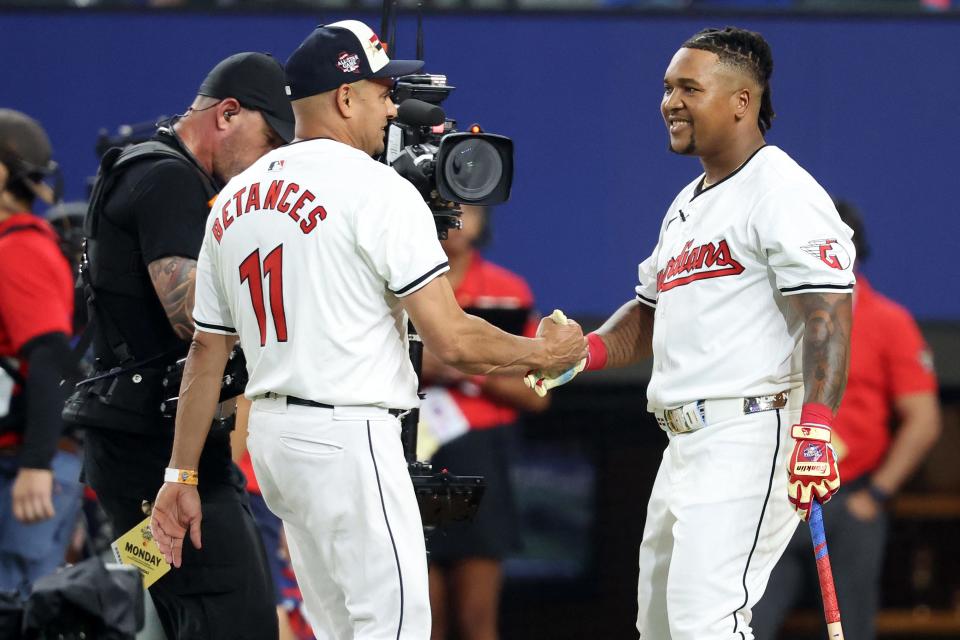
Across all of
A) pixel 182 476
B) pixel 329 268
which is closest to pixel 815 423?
pixel 329 268

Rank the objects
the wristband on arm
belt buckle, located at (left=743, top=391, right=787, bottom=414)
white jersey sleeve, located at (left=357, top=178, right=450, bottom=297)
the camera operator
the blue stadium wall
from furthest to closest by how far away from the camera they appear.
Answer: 1. the blue stadium wall
2. the camera operator
3. belt buckle, located at (left=743, top=391, right=787, bottom=414)
4. the wristband on arm
5. white jersey sleeve, located at (left=357, top=178, right=450, bottom=297)

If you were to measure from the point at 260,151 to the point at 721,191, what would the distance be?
1.25 metres

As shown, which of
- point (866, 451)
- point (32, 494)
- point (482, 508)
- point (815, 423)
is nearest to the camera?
point (815, 423)

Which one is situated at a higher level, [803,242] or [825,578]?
[803,242]

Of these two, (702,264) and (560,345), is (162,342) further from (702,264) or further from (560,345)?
(702,264)

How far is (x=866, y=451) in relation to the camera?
6148mm

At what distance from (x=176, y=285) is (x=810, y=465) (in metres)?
1.60

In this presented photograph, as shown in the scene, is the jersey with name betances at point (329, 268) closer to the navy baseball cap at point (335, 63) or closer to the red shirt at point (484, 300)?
the navy baseball cap at point (335, 63)

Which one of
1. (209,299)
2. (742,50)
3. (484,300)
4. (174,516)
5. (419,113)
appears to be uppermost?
(742,50)

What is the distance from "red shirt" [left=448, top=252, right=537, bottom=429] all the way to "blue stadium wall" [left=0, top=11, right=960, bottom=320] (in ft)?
4.66

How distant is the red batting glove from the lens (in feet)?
12.1

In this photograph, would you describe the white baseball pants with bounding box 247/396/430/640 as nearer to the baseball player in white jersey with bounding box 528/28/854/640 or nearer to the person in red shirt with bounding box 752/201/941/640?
the baseball player in white jersey with bounding box 528/28/854/640

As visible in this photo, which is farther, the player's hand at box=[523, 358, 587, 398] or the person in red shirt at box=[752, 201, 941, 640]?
the person in red shirt at box=[752, 201, 941, 640]

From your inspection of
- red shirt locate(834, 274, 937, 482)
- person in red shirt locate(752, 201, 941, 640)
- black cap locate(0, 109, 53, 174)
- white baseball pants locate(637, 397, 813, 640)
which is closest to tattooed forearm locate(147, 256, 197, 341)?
white baseball pants locate(637, 397, 813, 640)
